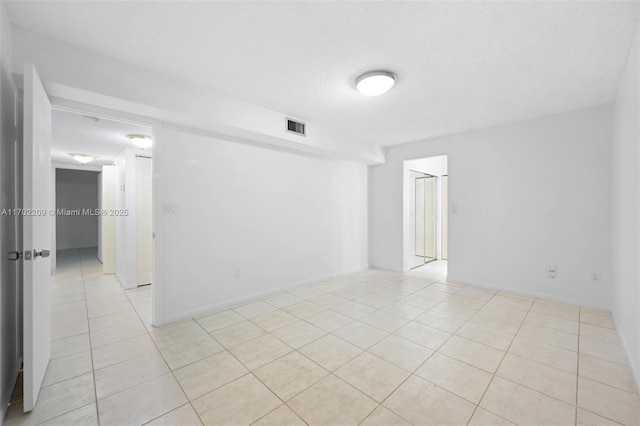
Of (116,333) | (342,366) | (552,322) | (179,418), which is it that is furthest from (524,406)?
(116,333)

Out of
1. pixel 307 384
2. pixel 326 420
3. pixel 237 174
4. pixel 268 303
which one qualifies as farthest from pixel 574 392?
pixel 237 174

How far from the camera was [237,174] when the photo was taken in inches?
136

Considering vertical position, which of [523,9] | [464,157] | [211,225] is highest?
[523,9]

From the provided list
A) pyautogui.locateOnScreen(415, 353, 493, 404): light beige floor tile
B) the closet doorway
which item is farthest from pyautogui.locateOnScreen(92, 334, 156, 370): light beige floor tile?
the closet doorway

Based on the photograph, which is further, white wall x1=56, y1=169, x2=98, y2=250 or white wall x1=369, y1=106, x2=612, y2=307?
white wall x1=56, y1=169, x2=98, y2=250

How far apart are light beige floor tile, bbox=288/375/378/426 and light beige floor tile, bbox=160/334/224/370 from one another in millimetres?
984

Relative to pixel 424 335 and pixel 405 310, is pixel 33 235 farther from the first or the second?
pixel 405 310

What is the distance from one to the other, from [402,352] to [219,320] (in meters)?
1.95

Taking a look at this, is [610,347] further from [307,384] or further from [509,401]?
Result: [307,384]

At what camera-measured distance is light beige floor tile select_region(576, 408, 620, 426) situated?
4.91 feet

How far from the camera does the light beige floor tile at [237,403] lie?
5.11ft

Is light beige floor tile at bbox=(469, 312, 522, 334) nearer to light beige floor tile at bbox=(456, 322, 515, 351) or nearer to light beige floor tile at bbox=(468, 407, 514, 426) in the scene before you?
light beige floor tile at bbox=(456, 322, 515, 351)

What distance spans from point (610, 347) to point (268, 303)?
3.43 m

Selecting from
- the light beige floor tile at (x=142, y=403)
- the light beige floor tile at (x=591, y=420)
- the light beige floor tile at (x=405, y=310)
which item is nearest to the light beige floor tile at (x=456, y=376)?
the light beige floor tile at (x=591, y=420)
